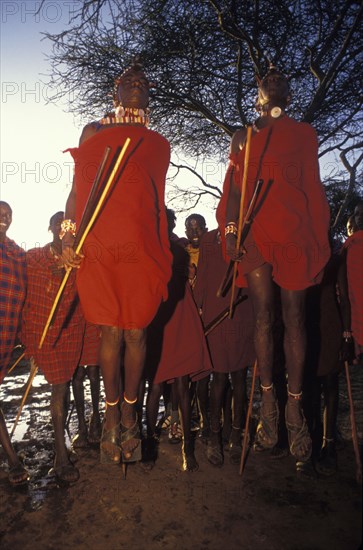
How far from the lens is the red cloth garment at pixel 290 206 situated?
3.26 m

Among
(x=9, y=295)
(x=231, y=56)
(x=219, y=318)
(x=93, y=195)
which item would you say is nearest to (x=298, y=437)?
(x=219, y=318)

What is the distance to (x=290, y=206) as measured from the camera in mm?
3266

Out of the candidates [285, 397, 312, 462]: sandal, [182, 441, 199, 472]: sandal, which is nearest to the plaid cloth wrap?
[182, 441, 199, 472]: sandal

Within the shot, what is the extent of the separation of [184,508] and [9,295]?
8.40ft

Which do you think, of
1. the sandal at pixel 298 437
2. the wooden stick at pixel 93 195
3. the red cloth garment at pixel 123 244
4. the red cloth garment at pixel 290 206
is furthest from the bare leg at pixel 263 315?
the wooden stick at pixel 93 195

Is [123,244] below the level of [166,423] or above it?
above

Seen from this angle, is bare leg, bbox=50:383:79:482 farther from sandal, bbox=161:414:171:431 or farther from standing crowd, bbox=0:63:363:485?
sandal, bbox=161:414:171:431

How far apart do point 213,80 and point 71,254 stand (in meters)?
9.27

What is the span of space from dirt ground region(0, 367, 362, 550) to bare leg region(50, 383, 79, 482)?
0.12 metres

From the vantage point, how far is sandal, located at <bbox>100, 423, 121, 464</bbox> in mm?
3105

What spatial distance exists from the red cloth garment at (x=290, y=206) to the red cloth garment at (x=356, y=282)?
3.45ft

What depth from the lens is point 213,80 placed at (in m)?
11.0

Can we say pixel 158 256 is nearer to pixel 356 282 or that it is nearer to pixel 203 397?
pixel 356 282

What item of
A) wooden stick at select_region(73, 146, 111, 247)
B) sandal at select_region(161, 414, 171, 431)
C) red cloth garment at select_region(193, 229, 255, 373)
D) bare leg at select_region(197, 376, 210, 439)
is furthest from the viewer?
sandal at select_region(161, 414, 171, 431)
